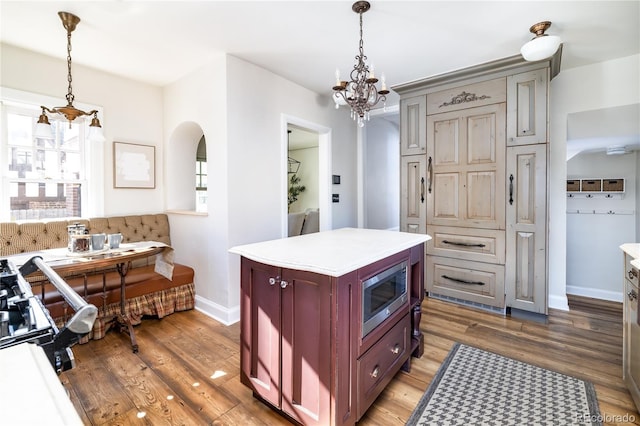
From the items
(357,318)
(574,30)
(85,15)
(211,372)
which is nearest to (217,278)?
(211,372)

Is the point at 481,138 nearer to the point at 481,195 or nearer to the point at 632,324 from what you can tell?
the point at 481,195

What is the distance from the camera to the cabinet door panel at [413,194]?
3.49 meters

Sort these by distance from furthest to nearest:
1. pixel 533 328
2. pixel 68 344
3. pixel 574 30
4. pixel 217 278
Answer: pixel 217 278 < pixel 533 328 < pixel 574 30 < pixel 68 344

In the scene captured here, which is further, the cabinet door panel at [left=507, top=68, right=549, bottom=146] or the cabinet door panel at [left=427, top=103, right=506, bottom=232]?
the cabinet door panel at [left=427, top=103, right=506, bottom=232]

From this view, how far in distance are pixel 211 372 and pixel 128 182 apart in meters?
2.46

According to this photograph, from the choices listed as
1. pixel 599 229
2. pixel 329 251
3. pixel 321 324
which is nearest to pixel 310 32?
pixel 329 251

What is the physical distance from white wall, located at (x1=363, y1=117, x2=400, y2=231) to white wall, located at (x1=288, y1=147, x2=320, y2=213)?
231 cm

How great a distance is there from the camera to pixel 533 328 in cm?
275

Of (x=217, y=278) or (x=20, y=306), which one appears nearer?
(x=20, y=306)

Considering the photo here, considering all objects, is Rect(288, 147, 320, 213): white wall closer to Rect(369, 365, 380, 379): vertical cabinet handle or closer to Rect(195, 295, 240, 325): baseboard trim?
Rect(195, 295, 240, 325): baseboard trim

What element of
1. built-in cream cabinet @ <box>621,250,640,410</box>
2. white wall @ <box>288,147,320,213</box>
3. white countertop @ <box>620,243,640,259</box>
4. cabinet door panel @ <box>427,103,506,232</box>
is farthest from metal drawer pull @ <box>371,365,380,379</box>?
white wall @ <box>288,147,320,213</box>

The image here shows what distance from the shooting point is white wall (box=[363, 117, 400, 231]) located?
206 inches

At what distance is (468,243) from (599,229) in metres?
1.95

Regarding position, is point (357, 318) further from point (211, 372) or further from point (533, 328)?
point (533, 328)
